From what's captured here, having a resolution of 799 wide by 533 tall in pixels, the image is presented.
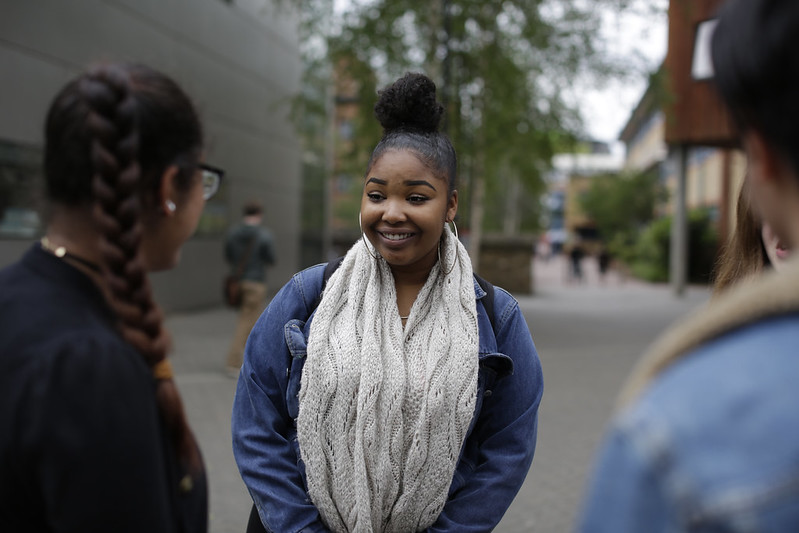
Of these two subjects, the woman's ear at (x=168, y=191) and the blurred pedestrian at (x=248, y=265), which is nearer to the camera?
the woman's ear at (x=168, y=191)

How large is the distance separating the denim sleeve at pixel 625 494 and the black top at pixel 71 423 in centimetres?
67

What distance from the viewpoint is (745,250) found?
236cm

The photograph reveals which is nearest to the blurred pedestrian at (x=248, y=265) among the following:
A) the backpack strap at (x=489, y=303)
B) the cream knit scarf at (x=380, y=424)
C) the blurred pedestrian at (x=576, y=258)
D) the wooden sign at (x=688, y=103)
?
the backpack strap at (x=489, y=303)

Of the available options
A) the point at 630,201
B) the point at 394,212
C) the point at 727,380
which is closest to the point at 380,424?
the point at 394,212

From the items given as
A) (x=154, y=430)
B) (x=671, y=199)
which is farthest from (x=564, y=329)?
(x=671, y=199)

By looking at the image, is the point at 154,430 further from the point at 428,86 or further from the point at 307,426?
the point at 428,86

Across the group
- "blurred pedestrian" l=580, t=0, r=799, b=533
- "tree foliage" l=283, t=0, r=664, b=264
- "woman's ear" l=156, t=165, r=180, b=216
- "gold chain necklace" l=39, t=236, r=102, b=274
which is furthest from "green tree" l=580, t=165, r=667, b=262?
Answer: "blurred pedestrian" l=580, t=0, r=799, b=533

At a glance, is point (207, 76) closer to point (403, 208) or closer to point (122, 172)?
point (403, 208)

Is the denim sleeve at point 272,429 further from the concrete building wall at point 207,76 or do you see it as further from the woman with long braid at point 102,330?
the concrete building wall at point 207,76

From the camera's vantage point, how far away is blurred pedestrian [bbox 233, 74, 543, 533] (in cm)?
207

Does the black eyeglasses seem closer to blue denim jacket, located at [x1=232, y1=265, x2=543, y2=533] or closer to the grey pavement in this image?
blue denim jacket, located at [x1=232, y1=265, x2=543, y2=533]

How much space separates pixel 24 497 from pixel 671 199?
47.7 meters

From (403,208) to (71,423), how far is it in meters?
1.29

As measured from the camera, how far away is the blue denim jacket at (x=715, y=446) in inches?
29.9
